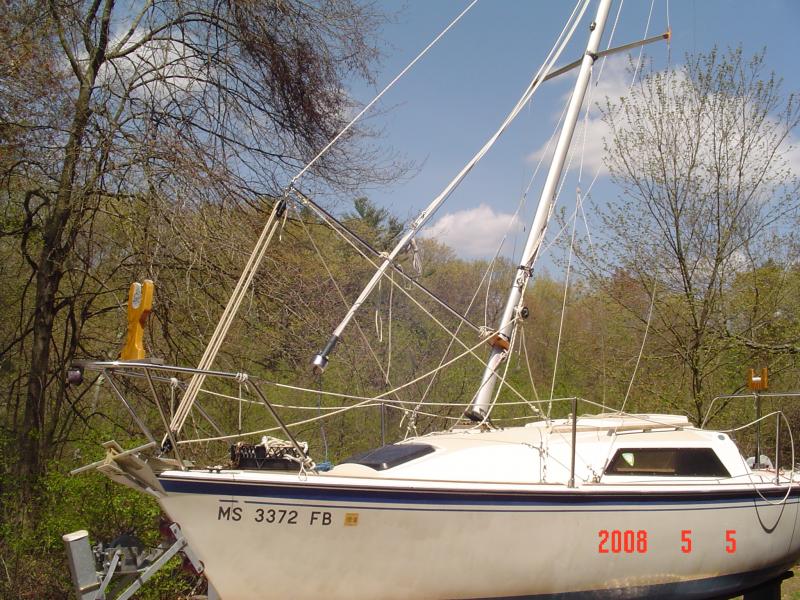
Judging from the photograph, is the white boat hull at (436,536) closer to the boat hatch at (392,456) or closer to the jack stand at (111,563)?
the jack stand at (111,563)

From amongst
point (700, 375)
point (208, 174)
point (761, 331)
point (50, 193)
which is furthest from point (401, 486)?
point (761, 331)

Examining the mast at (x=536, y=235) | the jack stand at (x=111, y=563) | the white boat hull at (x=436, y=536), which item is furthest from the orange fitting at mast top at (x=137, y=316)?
the mast at (x=536, y=235)

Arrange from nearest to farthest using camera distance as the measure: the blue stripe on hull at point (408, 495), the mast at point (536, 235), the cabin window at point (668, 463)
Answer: the blue stripe on hull at point (408, 495) < the cabin window at point (668, 463) < the mast at point (536, 235)

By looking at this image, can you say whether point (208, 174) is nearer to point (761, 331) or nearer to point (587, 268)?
point (587, 268)

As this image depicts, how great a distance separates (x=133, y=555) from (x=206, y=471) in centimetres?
83

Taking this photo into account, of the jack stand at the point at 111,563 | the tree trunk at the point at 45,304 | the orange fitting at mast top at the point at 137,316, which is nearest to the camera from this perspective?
the orange fitting at mast top at the point at 137,316

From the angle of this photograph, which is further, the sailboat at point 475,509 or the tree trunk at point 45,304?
the tree trunk at point 45,304

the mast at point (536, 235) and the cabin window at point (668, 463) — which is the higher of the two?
the mast at point (536, 235)

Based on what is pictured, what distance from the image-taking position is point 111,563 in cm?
563

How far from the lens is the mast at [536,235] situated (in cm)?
812

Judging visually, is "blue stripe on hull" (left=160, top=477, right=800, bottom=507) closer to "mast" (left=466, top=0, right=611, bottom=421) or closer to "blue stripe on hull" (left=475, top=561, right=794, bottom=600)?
"blue stripe on hull" (left=475, top=561, right=794, bottom=600)

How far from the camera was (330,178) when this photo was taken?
10281mm
